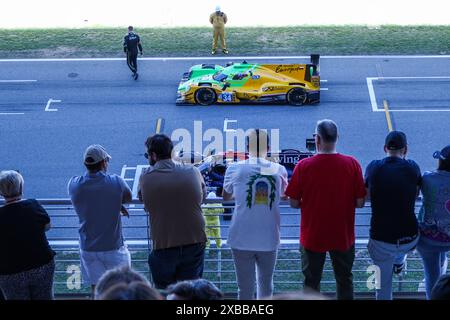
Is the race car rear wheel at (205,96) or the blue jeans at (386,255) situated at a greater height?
the blue jeans at (386,255)

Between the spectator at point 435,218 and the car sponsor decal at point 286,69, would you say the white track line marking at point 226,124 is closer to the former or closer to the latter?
the car sponsor decal at point 286,69

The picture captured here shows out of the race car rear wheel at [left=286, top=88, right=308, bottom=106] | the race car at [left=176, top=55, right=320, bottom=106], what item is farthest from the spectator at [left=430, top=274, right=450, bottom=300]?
the race car rear wheel at [left=286, top=88, right=308, bottom=106]

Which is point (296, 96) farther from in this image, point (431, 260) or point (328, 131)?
point (328, 131)

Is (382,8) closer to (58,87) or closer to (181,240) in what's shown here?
(58,87)

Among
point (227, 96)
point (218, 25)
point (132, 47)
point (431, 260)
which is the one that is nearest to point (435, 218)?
point (431, 260)

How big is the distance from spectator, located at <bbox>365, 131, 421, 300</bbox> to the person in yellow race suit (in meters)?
19.2

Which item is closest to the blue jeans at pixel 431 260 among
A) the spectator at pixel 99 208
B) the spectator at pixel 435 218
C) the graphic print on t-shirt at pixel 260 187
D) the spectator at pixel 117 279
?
the spectator at pixel 435 218

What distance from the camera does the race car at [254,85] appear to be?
75.2 ft

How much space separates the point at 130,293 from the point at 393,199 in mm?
3606

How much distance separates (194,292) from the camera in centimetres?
428

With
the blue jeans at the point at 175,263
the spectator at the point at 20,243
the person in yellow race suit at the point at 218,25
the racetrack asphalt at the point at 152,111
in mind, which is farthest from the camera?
the person in yellow race suit at the point at 218,25

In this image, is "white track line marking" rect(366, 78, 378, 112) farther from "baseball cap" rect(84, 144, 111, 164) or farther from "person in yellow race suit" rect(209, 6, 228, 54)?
"baseball cap" rect(84, 144, 111, 164)
